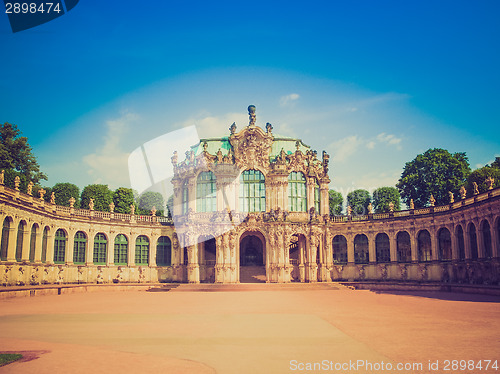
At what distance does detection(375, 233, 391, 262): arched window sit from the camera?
57125 mm

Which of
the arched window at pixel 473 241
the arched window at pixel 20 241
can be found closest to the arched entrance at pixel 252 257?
the arched window at pixel 473 241

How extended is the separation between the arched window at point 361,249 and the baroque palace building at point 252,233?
0.43ft

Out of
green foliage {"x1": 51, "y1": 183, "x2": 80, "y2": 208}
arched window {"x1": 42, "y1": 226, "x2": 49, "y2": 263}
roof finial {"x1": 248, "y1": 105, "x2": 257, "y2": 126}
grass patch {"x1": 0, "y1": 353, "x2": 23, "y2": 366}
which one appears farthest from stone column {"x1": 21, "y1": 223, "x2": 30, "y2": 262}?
grass patch {"x1": 0, "y1": 353, "x2": 23, "y2": 366}

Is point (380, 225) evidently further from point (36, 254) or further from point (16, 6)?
point (16, 6)

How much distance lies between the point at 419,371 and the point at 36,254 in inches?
1702

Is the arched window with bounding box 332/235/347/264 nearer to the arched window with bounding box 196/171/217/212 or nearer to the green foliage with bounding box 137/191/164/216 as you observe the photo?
the arched window with bounding box 196/171/217/212

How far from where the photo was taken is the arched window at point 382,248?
2249 inches

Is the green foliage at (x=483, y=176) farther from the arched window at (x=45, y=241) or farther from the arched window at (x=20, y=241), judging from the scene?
the arched window at (x=20, y=241)

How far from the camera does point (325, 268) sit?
Result: 57.1 meters

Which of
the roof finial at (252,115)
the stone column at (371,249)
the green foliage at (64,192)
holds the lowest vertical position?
the stone column at (371,249)

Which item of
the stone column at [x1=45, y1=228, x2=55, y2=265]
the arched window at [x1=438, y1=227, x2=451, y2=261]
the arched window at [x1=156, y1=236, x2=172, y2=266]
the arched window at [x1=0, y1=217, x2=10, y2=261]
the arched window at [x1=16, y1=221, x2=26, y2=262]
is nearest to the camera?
the arched window at [x1=0, y1=217, x2=10, y2=261]

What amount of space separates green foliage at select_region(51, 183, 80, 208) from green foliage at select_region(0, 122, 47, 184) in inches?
252

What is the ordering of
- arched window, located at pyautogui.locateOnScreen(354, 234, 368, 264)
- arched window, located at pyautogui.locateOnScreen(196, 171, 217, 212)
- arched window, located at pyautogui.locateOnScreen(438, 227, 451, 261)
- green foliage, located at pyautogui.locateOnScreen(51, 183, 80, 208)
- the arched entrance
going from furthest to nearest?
green foliage, located at pyautogui.locateOnScreen(51, 183, 80, 208)
arched window, located at pyautogui.locateOnScreen(196, 171, 217, 212)
arched window, located at pyautogui.locateOnScreen(354, 234, 368, 264)
the arched entrance
arched window, located at pyautogui.locateOnScreen(438, 227, 451, 261)

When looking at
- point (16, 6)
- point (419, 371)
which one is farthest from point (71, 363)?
point (16, 6)
